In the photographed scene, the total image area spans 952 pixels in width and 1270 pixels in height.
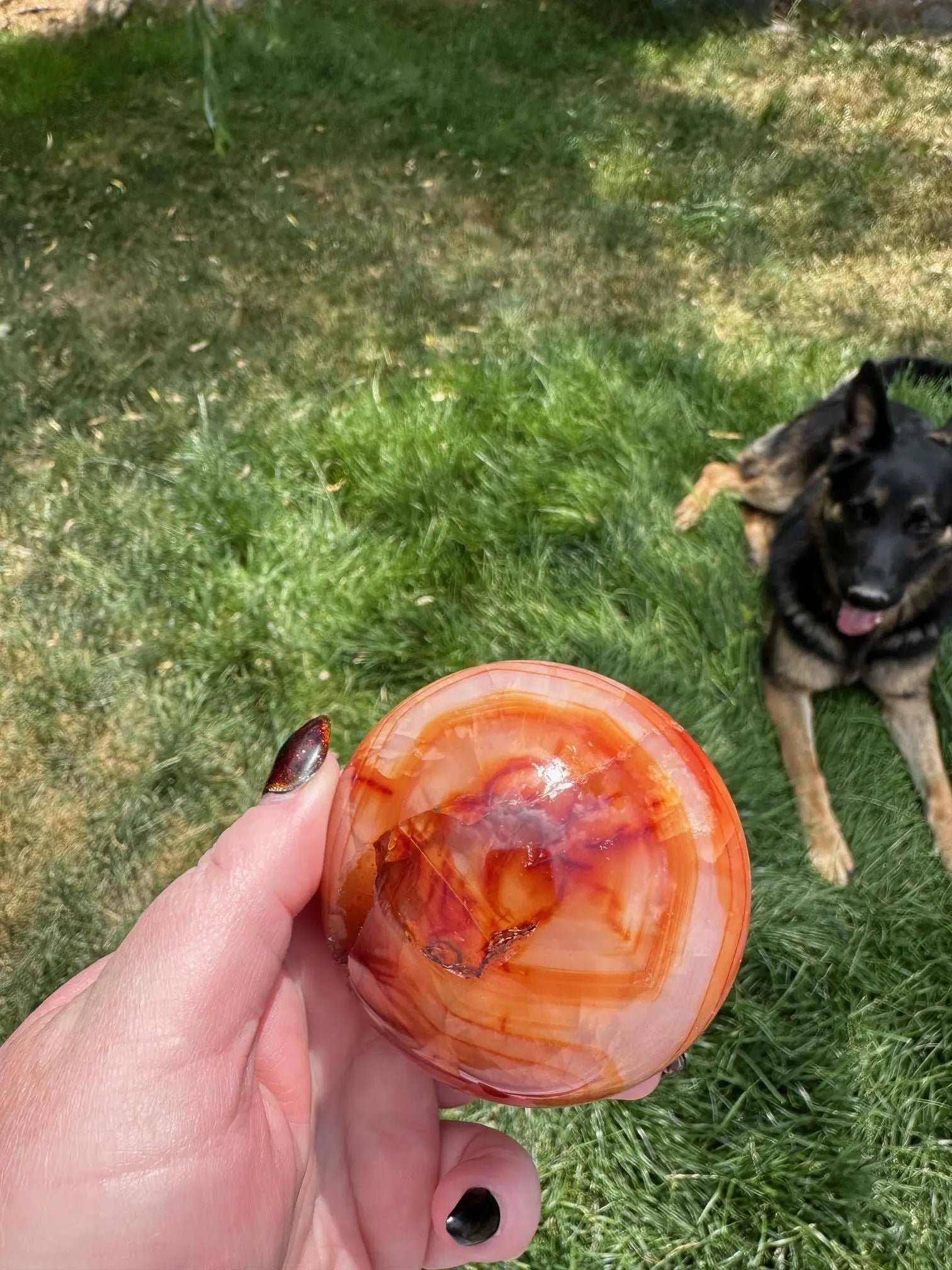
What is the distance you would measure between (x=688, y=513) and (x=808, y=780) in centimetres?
114

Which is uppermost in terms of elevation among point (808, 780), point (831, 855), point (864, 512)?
point (864, 512)

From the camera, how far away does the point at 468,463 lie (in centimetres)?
332

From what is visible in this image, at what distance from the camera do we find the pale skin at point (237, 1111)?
4.20 feet

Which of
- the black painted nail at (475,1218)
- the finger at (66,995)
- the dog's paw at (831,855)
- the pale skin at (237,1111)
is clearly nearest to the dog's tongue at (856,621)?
the dog's paw at (831,855)

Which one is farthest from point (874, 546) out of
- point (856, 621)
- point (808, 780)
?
point (808, 780)

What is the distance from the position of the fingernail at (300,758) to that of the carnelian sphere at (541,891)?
0.34m

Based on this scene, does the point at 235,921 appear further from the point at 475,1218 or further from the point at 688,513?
the point at 688,513

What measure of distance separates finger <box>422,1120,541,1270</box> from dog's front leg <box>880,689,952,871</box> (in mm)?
1718

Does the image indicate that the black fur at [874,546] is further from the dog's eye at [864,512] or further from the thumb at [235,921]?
the thumb at [235,921]

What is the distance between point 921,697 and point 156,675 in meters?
2.63

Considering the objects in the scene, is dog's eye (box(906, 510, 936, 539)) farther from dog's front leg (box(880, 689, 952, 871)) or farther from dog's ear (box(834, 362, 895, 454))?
dog's front leg (box(880, 689, 952, 871))

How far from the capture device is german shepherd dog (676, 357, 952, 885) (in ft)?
9.37

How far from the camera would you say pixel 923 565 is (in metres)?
3.07

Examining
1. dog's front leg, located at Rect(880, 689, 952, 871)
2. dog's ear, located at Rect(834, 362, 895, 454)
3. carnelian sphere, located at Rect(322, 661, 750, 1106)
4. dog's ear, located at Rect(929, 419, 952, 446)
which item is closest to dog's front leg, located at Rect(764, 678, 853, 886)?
dog's front leg, located at Rect(880, 689, 952, 871)
